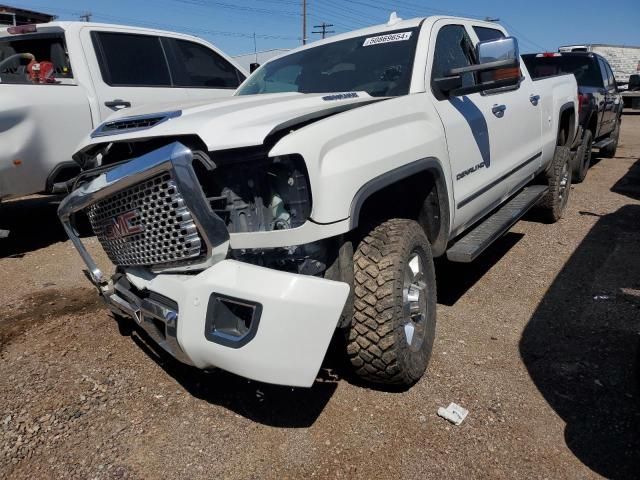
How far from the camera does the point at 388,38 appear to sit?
3598mm

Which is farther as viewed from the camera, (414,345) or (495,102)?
(495,102)

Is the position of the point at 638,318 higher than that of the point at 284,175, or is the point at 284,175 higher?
the point at 284,175

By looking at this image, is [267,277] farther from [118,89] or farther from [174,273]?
[118,89]

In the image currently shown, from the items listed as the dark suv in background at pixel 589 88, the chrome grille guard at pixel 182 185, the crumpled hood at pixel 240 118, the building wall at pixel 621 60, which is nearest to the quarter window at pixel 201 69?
Answer: the crumpled hood at pixel 240 118

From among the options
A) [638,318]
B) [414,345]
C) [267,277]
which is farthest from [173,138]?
[638,318]

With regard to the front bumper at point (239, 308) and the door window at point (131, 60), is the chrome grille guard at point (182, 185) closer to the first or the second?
the front bumper at point (239, 308)

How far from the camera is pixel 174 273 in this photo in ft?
7.82

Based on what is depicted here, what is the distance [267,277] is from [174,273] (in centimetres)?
53

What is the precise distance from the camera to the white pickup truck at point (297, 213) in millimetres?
2150

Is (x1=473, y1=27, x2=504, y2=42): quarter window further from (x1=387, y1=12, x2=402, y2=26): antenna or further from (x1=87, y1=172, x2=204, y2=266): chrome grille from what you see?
(x1=87, y1=172, x2=204, y2=266): chrome grille

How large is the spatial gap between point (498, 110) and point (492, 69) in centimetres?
85

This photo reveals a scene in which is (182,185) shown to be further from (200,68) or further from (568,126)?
(568,126)

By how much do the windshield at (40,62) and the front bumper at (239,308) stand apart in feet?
13.5

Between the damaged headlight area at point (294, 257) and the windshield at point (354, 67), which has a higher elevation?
the windshield at point (354, 67)
